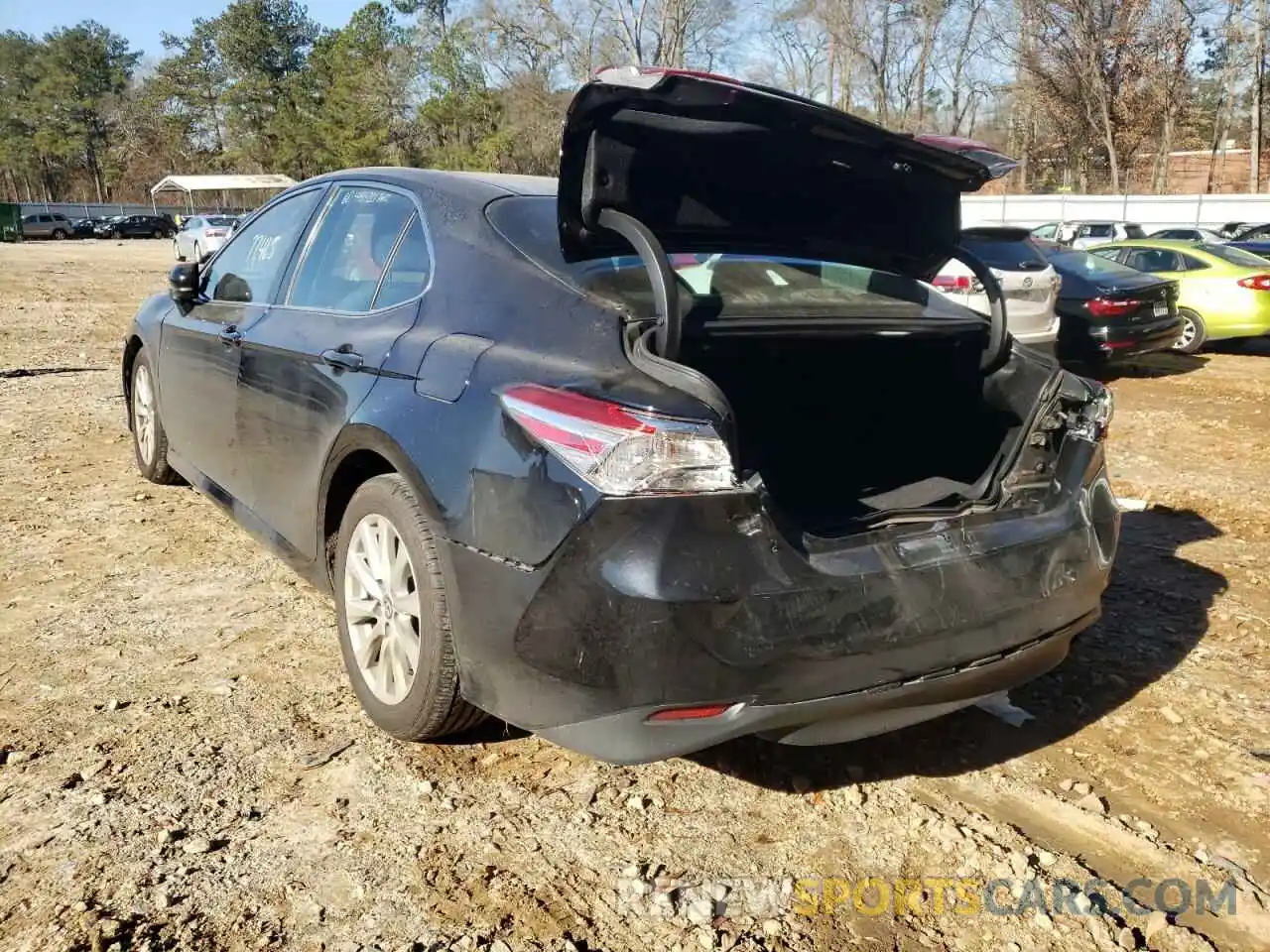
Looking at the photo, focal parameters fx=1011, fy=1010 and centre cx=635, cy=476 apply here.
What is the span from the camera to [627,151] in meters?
2.65

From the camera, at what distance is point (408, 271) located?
3.03 meters

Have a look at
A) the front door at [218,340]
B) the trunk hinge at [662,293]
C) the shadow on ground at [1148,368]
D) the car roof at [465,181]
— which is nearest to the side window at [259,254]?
the front door at [218,340]

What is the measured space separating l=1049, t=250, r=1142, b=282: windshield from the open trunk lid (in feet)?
27.3

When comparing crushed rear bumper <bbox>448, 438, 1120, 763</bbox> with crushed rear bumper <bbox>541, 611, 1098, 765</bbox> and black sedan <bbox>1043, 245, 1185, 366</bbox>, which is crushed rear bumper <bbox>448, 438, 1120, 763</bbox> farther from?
black sedan <bbox>1043, 245, 1185, 366</bbox>

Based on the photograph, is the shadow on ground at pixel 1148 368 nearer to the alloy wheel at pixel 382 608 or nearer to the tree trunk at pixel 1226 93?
the alloy wheel at pixel 382 608

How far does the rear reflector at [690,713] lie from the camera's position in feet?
7.22

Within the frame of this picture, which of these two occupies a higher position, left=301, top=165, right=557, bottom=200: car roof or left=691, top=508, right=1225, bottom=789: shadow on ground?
left=301, top=165, right=557, bottom=200: car roof

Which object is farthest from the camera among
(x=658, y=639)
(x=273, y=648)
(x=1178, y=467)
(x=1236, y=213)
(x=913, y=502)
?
(x=1236, y=213)

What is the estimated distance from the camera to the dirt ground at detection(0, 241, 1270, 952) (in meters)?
2.22

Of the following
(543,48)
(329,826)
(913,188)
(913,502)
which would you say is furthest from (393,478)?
(543,48)

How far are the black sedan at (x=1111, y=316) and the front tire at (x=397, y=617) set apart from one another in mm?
9224

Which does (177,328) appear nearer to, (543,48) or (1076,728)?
(1076,728)

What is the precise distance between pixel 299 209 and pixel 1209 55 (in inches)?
2372

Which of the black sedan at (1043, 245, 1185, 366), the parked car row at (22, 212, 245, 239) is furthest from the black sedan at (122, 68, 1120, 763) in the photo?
the parked car row at (22, 212, 245, 239)
